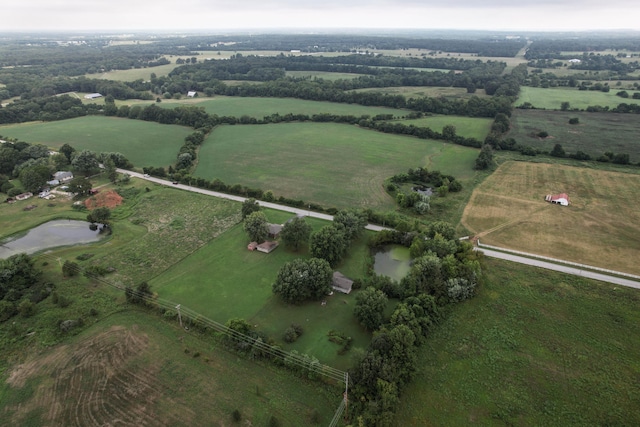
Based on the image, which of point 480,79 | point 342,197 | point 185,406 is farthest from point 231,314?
point 480,79

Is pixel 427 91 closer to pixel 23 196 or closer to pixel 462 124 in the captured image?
pixel 462 124

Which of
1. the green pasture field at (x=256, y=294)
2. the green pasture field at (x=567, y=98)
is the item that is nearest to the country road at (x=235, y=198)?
the green pasture field at (x=256, y=294)

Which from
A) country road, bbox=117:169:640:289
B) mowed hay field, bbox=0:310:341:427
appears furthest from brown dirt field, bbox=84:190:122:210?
mowed hay field, bbox=0:310:341:427

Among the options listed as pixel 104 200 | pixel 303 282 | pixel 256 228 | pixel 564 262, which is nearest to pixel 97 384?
pixel 303 282

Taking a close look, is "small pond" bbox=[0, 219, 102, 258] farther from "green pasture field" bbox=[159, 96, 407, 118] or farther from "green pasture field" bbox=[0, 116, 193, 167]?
"green pasture field" bbox=[159, 96, 407, 118]

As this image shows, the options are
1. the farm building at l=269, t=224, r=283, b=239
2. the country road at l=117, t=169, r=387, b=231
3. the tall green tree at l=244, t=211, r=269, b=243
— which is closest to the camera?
the tall green tree at l=244, t=211, r=269, b=243
